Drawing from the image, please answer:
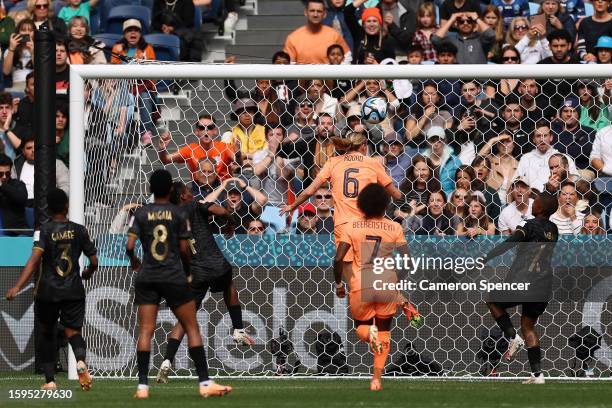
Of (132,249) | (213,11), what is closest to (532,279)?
(132,249)

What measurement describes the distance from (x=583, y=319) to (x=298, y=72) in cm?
376

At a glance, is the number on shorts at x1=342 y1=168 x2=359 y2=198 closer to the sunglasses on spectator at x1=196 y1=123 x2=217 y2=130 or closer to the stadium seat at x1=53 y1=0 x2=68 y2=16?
the sunglasses on spectator at x1=196 y1=123 x2=217 y2=130

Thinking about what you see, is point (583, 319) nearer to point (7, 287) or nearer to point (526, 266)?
point (526, 266)

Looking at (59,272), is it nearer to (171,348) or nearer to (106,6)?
(171,348)

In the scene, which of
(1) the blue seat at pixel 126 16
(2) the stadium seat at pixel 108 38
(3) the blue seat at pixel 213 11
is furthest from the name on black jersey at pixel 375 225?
(3) the blue seat at pixel 213 11

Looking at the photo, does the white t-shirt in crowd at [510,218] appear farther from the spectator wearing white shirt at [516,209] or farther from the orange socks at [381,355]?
the orange socks at [381,355]

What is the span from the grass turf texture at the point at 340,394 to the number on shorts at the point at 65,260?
3.38ft

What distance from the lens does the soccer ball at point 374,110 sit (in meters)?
14.6

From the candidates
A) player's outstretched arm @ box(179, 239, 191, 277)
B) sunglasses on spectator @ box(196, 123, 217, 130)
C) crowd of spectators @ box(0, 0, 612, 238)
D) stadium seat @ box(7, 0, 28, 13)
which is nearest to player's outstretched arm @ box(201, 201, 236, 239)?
crowd of spectators @ box(0, 0, 612, 238)

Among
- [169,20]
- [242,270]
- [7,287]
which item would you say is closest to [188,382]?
[242,270]

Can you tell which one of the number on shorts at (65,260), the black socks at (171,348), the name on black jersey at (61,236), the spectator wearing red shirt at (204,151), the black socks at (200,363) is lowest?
the black socks at (171,348)

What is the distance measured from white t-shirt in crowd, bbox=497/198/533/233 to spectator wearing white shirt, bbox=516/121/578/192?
30 cm

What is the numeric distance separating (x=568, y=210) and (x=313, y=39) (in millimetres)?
5378

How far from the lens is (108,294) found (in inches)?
575
